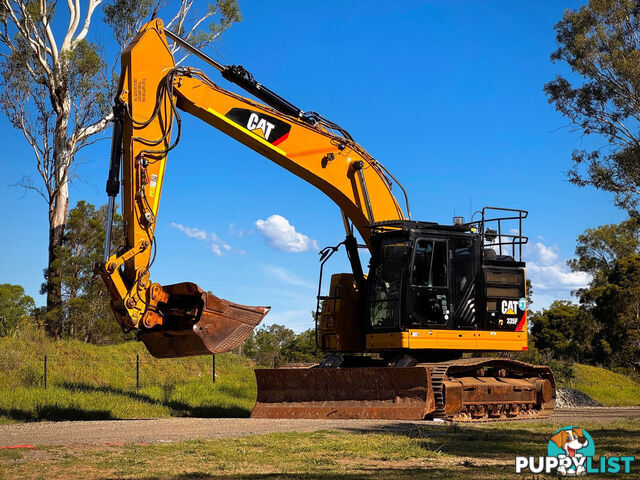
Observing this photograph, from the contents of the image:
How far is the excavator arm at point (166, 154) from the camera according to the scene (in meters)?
11.2

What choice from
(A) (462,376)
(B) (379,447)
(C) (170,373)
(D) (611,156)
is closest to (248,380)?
(C) (170,373)

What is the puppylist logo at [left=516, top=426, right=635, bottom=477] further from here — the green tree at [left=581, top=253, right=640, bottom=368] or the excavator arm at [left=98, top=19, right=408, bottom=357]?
the green tree at [left=581, top=253, right=640, bottom=368]

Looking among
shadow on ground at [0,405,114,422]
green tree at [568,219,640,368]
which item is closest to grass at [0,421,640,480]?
shadow on ground at [0,405,114,422]

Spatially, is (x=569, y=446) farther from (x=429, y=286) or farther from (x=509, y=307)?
(x=509, y=307)

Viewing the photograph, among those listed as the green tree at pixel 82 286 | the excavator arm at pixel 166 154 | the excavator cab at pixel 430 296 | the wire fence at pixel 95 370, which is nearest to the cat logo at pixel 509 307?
the excavator cab at pixel 430 296

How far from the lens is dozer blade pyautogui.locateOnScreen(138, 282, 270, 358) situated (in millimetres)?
11273

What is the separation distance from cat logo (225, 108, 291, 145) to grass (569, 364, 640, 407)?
13.5 metres

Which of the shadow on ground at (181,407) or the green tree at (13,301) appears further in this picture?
the green tree at (13,301)

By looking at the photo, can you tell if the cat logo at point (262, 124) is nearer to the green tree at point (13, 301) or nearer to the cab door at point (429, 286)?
the cab door at point (429, 286)

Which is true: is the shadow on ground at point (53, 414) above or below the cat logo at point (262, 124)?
below

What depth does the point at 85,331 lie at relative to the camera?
86.9 ft

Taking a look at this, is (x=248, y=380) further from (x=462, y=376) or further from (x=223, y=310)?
(x=223, y=310)

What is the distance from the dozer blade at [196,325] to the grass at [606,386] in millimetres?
14151

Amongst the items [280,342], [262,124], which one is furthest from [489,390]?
[280,342]
